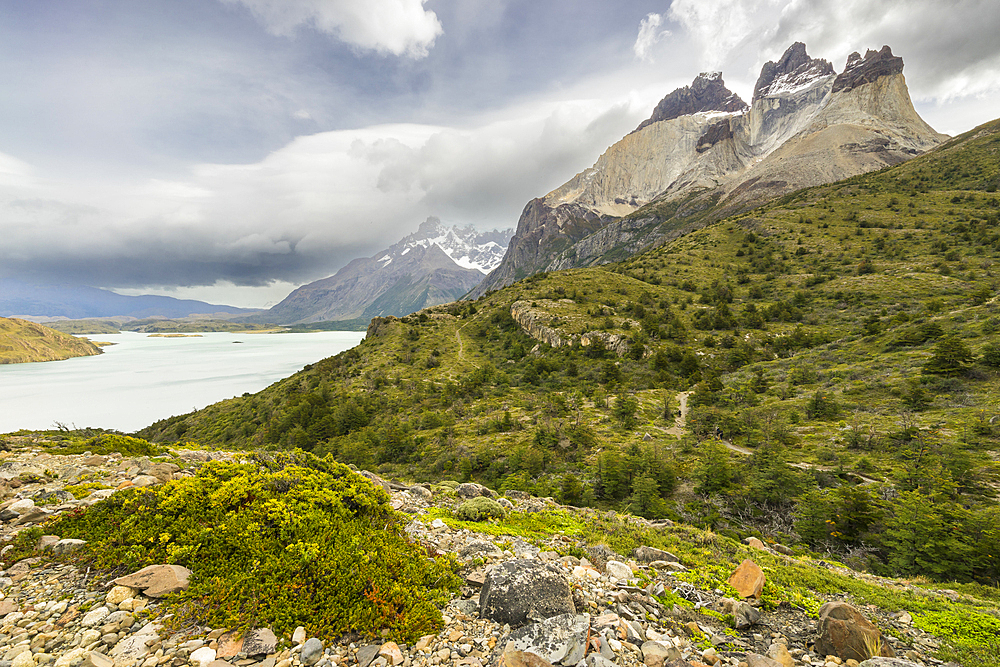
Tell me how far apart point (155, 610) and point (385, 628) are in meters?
2.80

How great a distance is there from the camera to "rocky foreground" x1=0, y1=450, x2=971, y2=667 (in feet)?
12.4

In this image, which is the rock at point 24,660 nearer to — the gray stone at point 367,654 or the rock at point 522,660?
the gray stone at point 367,654

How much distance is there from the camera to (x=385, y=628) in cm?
448

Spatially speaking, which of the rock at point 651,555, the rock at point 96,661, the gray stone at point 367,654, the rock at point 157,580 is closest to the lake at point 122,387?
the rock at point 157,580

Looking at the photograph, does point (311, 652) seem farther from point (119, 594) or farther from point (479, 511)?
point (479, 511)

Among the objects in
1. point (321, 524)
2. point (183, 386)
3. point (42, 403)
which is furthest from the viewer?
point (183, 386)

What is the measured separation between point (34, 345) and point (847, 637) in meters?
258

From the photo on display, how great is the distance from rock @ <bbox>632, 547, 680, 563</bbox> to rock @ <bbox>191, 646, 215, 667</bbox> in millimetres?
8090

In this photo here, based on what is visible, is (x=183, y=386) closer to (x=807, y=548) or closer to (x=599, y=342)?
(x=599, y=342)

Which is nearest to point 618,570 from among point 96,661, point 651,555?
point 651,555

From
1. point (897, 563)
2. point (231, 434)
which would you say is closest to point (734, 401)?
point (897, 563)

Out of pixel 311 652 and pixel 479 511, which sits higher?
pixel 311 652

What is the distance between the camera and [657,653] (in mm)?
4582

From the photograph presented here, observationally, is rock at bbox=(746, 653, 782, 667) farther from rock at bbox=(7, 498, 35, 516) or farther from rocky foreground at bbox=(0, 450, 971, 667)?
rock at bbox=(7, 498, 35, 516)
